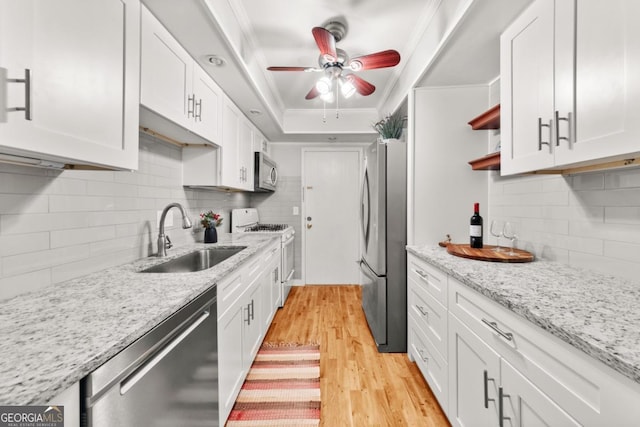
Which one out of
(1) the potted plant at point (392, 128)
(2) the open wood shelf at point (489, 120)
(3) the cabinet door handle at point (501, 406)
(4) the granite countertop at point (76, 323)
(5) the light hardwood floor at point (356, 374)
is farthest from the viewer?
(1) the potted plant at point (392, 128)

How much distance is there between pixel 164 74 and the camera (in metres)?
1.47

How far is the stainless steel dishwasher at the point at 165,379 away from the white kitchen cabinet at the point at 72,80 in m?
0.63

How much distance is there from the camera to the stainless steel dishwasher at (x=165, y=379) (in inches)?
26.0

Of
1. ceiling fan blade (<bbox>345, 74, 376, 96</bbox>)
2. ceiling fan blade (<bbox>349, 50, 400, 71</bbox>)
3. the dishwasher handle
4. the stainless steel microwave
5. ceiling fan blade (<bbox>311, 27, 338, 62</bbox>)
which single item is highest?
ceiling fan blade (<bbox>311, 27, 338, 62</bbox>)

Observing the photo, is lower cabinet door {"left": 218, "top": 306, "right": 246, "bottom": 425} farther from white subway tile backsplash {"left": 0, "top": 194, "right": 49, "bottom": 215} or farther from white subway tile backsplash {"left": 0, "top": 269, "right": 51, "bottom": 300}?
white subway tile backsplash {"left": 0, "top": 194, "right": 49, "bottom": 215}

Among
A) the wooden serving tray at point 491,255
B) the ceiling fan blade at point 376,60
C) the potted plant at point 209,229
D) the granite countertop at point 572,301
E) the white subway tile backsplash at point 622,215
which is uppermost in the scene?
the ceiling fan blade at point 376,60

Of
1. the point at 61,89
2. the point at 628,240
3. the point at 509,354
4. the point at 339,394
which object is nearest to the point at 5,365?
the point at 61,89

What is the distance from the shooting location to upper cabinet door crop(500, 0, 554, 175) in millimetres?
1212

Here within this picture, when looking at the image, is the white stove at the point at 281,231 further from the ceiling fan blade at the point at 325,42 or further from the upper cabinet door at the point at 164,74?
the ceiling fan blade at the point at 325,42

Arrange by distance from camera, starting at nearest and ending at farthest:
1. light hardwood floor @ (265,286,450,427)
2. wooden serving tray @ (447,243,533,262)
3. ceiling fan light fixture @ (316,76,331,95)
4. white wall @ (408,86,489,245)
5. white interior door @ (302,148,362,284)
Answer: wooden serving tray @ (447,243,533,262), light hardwood floor @ (265,286,450,427), ceiling fan light fixture @ (316,76,331,95), white wall @ (408,86,489,245), white interior door @ (302,148,362,284)

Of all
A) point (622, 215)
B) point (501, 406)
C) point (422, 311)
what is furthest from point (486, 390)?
point (622, 215)

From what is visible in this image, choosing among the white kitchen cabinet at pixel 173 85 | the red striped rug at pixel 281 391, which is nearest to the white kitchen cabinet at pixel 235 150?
the white kitchen cabinet at pixel 173 85

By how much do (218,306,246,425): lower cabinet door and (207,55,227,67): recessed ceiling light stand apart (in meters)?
1.61

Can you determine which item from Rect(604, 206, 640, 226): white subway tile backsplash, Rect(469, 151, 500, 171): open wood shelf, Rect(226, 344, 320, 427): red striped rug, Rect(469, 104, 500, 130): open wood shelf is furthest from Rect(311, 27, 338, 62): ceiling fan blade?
Rect(226, 344, 320, 427): red striped rug
